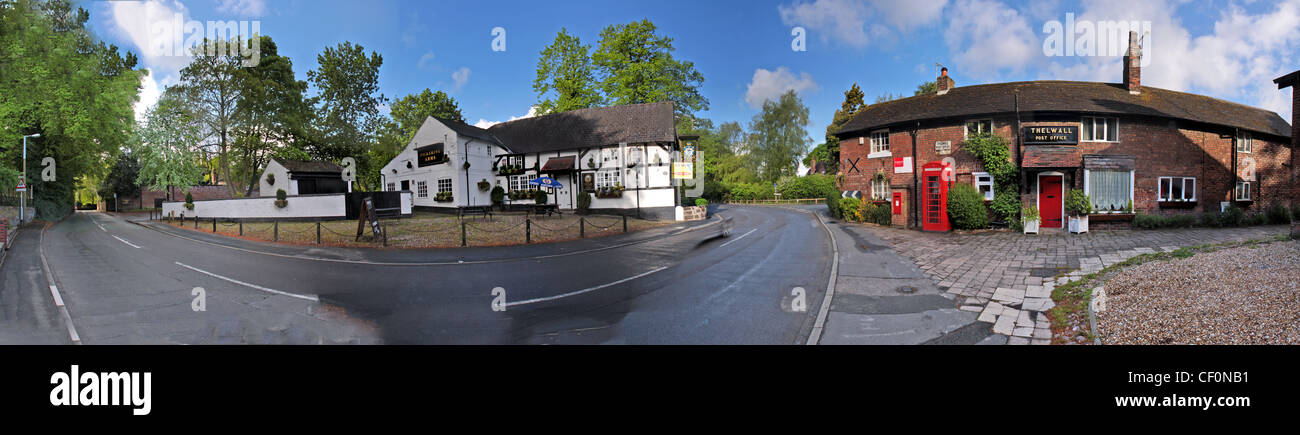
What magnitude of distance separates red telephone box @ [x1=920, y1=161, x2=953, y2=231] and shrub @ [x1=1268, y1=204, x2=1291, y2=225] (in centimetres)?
1057

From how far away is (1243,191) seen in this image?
1788 cm

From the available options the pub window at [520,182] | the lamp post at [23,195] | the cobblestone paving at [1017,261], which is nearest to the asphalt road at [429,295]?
the cobblestone paving at [1017,261]

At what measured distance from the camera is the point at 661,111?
2348 cm

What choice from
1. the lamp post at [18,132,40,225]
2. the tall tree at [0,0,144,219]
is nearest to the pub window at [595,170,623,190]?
the tall tree at [0,0,144,219]

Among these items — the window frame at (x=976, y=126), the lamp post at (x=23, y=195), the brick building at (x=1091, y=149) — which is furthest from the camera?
the window frame at (x=976, y=126)

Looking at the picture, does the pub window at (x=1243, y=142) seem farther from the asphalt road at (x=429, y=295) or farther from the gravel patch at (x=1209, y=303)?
the asphalt road at (x=429, y=295)

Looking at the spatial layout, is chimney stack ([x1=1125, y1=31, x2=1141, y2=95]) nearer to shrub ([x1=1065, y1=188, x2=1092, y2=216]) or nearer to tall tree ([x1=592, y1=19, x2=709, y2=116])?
shrub ([x1=1065, y1=188, x2=1092, y2=216])

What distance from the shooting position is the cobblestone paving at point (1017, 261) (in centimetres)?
501

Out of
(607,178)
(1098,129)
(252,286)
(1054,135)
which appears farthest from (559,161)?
(1098,129)

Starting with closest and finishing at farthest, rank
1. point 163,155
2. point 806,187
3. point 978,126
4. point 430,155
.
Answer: point 978,126, point 430,155, point 163,155, point 806,187

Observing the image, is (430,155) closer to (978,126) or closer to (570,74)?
(570,74)

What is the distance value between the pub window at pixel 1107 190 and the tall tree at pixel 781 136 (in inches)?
1221

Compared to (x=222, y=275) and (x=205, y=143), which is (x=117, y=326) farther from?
(x=205, y=143)

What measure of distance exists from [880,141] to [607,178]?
13.3m
